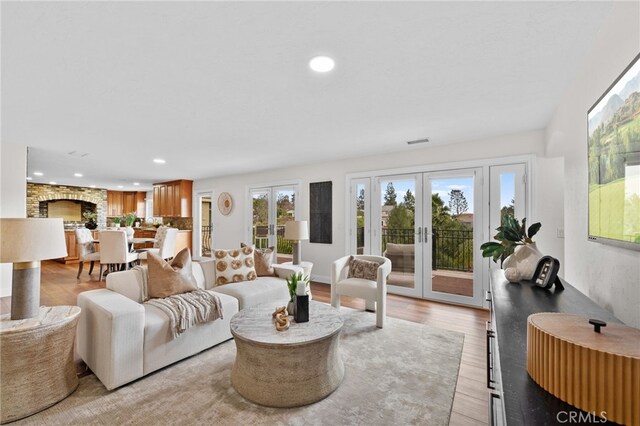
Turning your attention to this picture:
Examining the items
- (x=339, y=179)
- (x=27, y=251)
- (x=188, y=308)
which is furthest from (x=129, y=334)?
(x=339, y=179)

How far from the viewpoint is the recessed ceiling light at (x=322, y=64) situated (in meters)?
1.98

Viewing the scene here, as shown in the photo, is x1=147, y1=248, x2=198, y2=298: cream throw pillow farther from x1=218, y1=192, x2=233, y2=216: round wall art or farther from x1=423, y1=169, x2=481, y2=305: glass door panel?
x1=218, y1=192, x2=233, y2=216: round wall art

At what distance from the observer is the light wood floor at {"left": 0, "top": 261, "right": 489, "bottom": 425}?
1.97m

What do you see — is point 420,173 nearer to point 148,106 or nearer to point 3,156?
point 148,106

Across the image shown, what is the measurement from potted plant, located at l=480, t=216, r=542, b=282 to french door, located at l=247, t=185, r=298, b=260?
423 cm

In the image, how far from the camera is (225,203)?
24.4 feet

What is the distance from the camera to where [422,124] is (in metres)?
3.34

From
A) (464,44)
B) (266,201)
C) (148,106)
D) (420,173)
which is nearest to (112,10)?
(148,106)

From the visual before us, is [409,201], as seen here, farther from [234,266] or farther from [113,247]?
[113,247]

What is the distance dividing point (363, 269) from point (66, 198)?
1057 cm

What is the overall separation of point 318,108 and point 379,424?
2.66 m

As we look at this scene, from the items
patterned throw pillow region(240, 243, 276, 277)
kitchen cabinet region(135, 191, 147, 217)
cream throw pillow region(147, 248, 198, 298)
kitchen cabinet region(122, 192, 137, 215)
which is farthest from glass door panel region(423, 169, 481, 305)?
kitchen cabinet region(122, 192, 137, 215)

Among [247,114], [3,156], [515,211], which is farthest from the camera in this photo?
[3,156]

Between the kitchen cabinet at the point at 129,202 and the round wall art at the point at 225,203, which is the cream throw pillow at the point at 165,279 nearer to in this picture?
the round wall art at the point at 225,203
